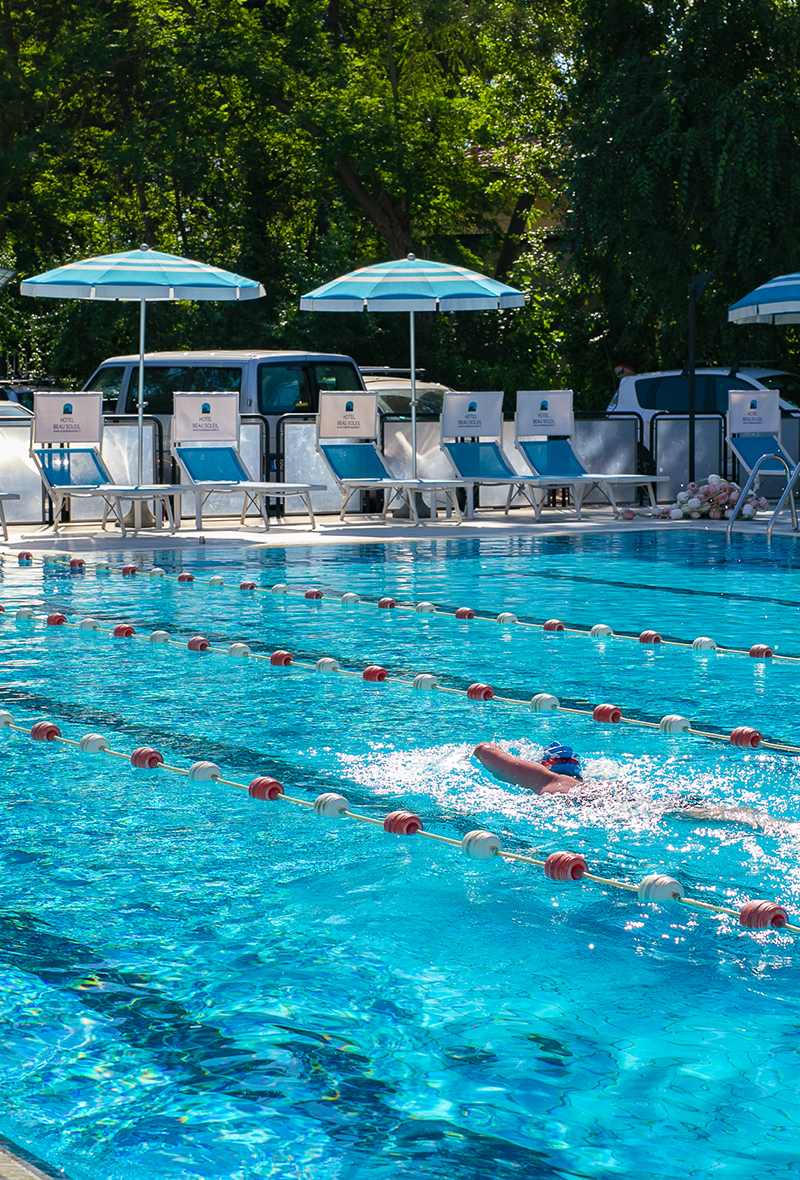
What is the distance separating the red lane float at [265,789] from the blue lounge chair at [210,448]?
30.5 ft

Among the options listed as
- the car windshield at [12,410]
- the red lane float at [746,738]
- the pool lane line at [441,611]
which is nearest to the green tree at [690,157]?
the car windshield at [12,410]

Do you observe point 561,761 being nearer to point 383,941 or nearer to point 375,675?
point 383,941

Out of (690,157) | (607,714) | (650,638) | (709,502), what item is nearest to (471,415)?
(709,502)

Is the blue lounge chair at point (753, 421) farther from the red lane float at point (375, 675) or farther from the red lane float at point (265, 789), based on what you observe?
the red lane float at point (265, 789)

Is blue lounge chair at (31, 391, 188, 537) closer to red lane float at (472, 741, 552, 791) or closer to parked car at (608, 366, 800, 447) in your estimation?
parked car at (608, 366, 800, 447)

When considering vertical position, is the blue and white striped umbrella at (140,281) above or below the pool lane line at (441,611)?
above

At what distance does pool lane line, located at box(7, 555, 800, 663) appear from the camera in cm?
864

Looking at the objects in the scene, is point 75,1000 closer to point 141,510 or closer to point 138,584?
point 138,584

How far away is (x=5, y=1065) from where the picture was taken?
3.21 metres

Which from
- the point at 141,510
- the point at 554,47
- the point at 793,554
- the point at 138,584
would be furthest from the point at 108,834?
the point at 554,47

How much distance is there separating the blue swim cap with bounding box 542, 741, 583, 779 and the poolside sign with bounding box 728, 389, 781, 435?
11344mm

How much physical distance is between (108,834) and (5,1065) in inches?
72.4

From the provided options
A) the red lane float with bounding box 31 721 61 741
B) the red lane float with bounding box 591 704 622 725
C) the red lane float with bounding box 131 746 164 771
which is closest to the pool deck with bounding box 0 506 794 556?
the red lane float with bounding box 31 721 61 741

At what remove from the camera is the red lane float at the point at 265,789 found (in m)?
5.42
